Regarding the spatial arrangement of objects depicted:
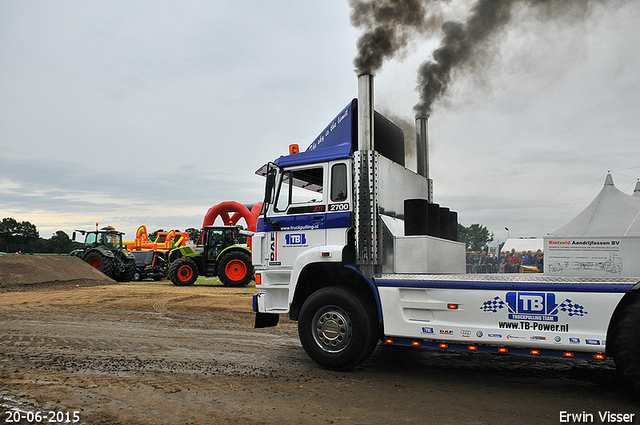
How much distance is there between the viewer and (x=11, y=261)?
20.2 meters

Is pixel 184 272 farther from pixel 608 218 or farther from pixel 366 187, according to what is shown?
pixel 608 218

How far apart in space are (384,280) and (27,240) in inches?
3328

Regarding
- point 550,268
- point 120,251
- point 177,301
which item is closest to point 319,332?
point 550,268

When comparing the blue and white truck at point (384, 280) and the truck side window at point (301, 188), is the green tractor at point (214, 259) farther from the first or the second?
the truck side window at point (301, 188)

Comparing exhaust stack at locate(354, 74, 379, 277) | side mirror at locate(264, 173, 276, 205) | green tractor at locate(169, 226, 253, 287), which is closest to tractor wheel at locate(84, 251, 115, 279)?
green tractor at locate(169, 226, 253, 287)

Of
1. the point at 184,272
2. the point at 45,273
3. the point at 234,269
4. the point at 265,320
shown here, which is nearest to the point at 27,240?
the point at 45,273

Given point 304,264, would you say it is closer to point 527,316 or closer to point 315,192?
point 315,192

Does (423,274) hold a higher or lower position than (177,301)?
higher

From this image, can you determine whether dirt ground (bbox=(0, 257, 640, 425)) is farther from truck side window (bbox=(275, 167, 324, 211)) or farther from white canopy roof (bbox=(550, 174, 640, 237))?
truck side window (bbox=(275, 167, 324, 211))

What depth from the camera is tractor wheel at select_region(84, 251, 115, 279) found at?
2314 cm

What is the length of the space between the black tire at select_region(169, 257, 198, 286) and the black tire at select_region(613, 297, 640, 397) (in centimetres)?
1774

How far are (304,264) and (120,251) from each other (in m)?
20.8

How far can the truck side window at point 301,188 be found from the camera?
263 inches

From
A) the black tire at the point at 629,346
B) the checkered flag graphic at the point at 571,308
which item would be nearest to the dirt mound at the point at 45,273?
the checkered flag graphic at the point at 571,308
